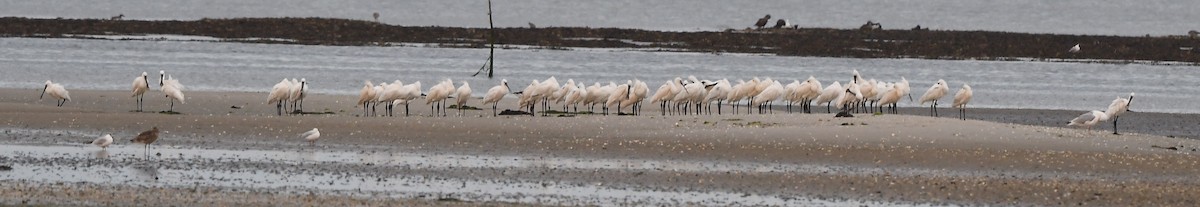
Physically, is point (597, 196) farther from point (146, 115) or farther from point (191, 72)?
point (191, 72)

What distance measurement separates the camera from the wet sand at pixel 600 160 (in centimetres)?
1352

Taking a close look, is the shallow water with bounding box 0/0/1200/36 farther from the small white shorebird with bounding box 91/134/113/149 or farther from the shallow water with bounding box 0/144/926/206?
the small white shorebird with bounding box 91/134/113/149

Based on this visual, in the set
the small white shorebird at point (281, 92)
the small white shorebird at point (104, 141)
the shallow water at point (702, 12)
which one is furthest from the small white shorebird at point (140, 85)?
the shallow water at point (702, 12)

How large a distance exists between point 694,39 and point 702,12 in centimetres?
3711

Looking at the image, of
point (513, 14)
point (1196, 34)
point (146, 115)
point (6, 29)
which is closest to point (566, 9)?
point (513, 14)

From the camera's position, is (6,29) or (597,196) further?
(6,29)

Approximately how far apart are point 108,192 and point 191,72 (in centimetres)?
2149

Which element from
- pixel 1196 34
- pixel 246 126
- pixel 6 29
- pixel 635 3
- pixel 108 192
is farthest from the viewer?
pixel 635 3

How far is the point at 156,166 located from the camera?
14.9m

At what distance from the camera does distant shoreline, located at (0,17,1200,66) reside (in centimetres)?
4734

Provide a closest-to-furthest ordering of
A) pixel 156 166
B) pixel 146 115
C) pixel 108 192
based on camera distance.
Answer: pixel 108 192
pixel 156 166
pixel 146 115

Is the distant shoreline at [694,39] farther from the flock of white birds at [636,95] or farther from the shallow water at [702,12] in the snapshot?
the flock of white birds at [636,95]

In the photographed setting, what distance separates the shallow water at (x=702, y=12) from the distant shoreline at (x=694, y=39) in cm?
1242

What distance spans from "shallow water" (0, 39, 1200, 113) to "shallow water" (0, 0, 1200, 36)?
2132 centimetres
